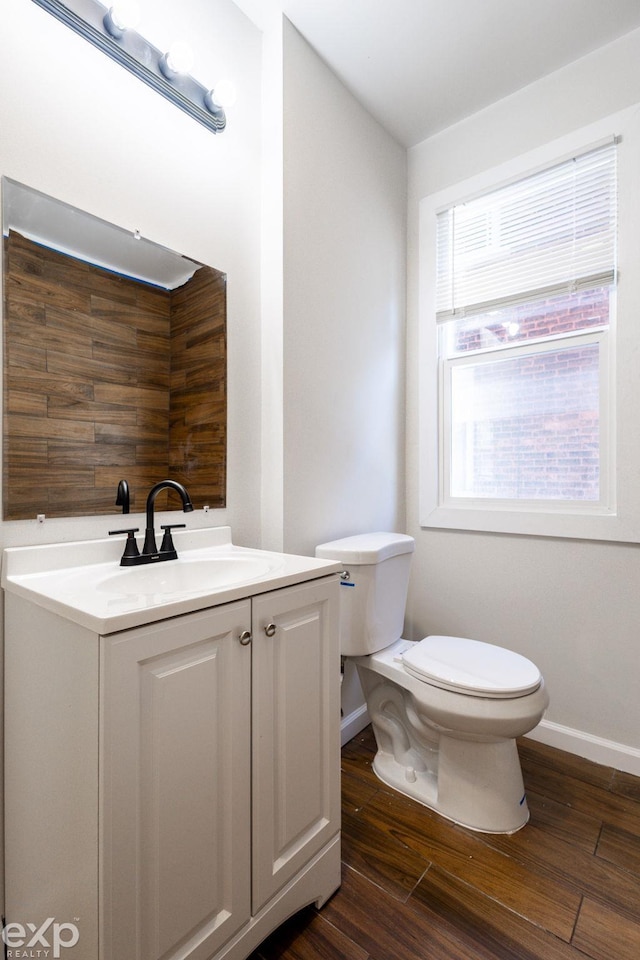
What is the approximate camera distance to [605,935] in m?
1.09

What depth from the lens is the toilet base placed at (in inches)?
55.7

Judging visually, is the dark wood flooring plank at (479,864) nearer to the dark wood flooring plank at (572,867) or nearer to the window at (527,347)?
the dark wood flooring plank at (572,867)

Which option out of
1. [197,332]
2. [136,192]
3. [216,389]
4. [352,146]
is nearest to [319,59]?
[352,146]

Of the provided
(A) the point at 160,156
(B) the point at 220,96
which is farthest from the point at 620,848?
(B) the point at 220,96

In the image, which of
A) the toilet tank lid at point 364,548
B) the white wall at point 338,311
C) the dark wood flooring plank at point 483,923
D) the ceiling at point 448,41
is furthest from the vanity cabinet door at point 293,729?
the ceiling at point 448,41

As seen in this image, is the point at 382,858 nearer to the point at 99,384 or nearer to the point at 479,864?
the point at 479,864

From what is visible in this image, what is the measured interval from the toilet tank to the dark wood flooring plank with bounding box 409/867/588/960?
0.65 meters

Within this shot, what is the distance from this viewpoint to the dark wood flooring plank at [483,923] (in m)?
1.05

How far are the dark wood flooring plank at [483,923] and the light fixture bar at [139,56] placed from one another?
7.32 ft

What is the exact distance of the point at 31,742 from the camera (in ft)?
3.04

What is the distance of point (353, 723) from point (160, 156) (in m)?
2.09

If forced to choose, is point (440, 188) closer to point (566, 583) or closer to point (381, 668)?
point (566, 583)

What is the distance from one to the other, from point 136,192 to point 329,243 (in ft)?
2.48

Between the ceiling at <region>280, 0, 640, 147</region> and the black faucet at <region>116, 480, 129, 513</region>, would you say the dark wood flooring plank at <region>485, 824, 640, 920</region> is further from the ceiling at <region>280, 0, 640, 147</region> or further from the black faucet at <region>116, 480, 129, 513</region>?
the ceiling at <region>280, 0, 640, 147</region>
